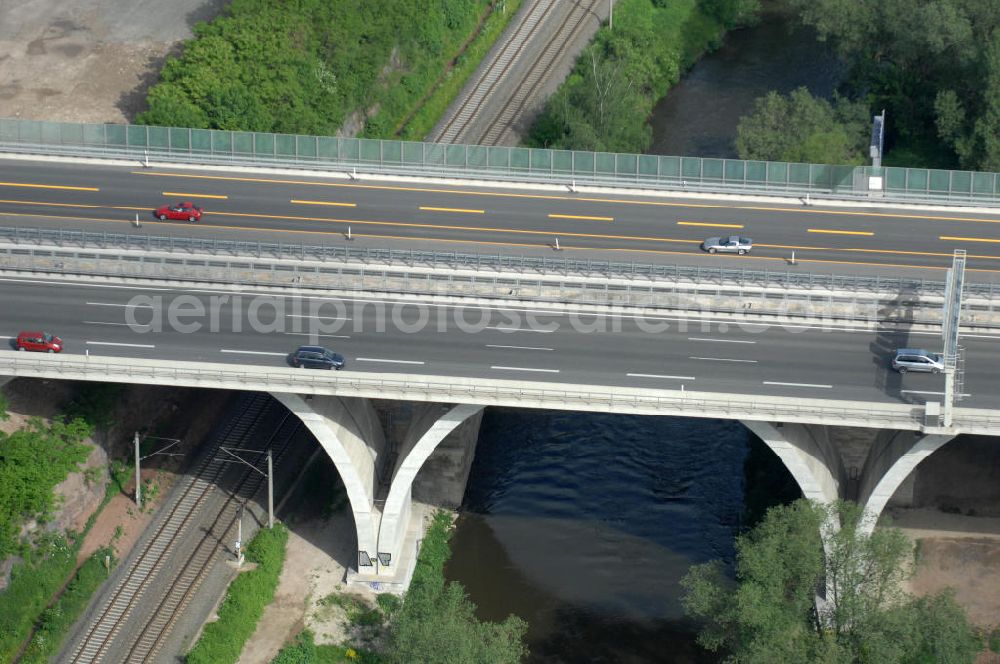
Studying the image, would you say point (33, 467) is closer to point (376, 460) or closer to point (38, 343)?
point (38, 343)

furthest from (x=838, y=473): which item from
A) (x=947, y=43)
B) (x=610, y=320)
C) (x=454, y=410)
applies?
(x=947, y=43)

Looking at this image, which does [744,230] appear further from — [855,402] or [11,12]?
[11,12]

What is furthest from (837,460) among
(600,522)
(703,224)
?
(703,224)

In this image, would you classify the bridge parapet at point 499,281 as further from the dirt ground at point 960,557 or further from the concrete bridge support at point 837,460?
the dirt ground at point 960,557

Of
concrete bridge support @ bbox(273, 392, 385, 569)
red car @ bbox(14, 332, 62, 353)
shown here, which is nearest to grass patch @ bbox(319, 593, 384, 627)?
concrete bridge support @ bbox(273, 392, 385, 569)

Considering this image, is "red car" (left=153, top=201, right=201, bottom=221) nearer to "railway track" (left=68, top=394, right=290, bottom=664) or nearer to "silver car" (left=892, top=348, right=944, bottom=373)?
"railway track" (left=68, top=394, right=290, bottom=664)
